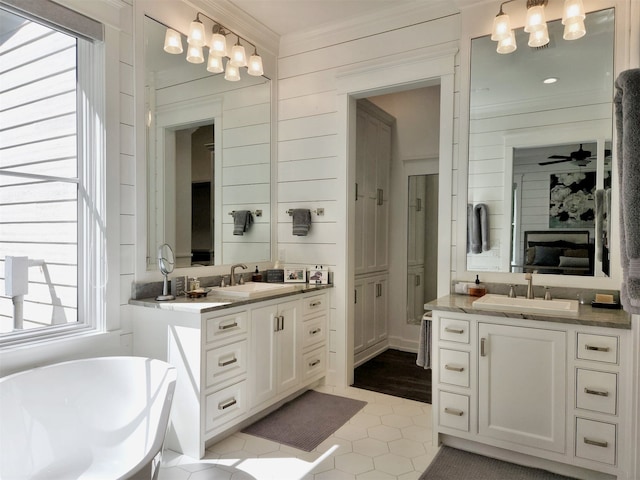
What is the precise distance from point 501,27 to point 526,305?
177cm

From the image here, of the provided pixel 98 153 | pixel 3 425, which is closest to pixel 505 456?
pixel 3 425

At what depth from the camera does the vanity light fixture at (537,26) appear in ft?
8.18

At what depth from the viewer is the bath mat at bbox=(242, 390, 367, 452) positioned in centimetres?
263

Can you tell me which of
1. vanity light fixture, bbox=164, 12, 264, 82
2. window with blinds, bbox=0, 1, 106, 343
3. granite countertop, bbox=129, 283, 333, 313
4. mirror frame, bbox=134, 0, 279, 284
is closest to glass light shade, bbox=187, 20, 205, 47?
vanity light fixture, bbox=164, 12, 264, 82

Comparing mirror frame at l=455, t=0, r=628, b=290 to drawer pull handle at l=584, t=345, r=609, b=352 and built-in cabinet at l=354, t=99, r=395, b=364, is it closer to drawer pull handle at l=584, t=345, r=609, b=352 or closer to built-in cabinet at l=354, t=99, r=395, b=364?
drawer pull handle at l=584, t=345, r=609, b=352

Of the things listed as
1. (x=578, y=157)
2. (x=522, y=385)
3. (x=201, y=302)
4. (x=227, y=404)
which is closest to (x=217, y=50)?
(x=201, y=302)

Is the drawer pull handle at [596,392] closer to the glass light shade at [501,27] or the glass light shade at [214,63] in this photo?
the glass light shade at [501,27]

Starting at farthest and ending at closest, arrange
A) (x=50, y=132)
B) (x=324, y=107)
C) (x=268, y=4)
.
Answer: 1. (x=324, y=107)
2. (x=268, y=4)
3. (x=50, y=132)

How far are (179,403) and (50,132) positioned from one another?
1.70 meters

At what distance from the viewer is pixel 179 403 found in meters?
2.42

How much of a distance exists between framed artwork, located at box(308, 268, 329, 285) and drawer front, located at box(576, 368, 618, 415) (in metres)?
1.93

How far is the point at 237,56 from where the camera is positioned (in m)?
3.22

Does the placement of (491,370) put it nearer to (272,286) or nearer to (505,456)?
(505,456)

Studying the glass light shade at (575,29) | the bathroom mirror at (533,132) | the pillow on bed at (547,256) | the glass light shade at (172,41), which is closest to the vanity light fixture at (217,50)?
the glass light shade at (172,41)
